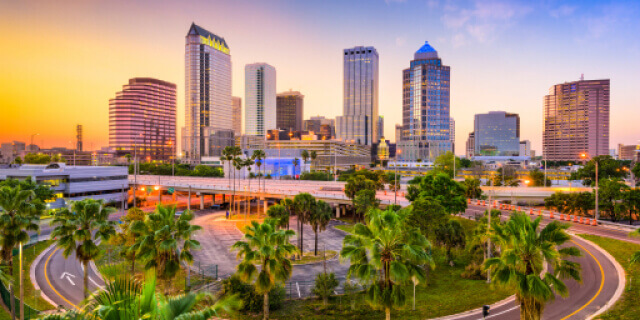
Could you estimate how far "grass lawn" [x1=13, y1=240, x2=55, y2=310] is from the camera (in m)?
29.7

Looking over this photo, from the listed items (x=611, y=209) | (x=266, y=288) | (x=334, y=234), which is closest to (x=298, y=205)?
(x=334, y=234)

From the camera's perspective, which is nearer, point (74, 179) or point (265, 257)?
point (265, 257)

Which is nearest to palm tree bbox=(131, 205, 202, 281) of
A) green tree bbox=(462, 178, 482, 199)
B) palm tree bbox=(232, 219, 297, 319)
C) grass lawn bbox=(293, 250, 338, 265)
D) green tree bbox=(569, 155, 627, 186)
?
palm tree bbox=(232, 219, 297, 319)

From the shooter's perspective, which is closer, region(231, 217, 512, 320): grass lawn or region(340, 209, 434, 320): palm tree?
region(340, 209, 434, 320): palm tree

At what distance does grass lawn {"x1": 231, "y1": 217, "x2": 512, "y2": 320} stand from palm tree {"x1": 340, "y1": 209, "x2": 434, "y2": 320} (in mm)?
7763

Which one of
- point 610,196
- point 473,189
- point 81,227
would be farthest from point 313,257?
point 610,196

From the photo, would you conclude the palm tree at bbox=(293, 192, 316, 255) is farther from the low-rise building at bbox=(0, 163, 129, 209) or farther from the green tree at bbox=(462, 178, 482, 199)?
the low-rise building at bbox=(0, 163, 129, 209)

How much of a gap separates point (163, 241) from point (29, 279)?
24.5m

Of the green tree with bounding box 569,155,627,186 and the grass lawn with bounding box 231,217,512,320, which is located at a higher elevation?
the green tree with bounding box 569,155,627,186

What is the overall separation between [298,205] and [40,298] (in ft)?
88.8

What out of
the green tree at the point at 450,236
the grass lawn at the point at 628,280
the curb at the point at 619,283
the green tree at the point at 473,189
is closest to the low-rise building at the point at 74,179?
the green tree at the point at 450,236

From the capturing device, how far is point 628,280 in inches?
1205

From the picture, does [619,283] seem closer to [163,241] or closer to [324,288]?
[324,288]

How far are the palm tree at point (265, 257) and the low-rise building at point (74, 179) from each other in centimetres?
6373
